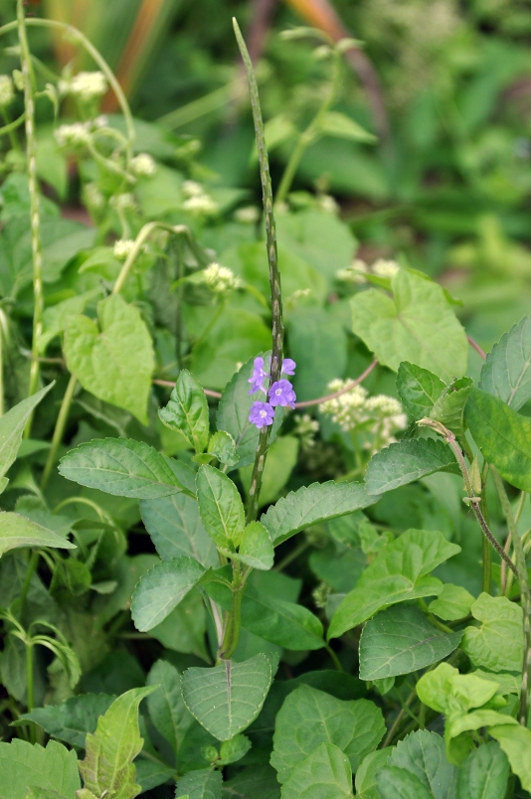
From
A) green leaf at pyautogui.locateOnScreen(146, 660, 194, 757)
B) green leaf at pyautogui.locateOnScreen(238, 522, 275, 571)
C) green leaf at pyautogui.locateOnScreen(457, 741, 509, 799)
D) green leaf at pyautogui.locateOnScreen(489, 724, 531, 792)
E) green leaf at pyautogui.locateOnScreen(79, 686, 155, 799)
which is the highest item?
green leaf at pyautogui.locateOnScreen(238, 522, 275, 571)

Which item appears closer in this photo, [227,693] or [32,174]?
[227,693]

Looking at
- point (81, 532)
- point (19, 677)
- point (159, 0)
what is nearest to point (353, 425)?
point (81, 532)

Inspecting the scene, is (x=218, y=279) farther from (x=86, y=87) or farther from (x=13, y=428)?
(x=86, y=87)

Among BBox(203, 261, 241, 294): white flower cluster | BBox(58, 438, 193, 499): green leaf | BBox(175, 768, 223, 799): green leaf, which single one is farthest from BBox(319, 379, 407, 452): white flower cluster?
BBox(175, 768, 223, 799): green leaf

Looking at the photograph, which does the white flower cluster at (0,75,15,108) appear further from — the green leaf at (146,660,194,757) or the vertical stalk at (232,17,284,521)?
the green leaf at (146,660,194,757)

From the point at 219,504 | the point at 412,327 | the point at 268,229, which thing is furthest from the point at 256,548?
the point at 412,327

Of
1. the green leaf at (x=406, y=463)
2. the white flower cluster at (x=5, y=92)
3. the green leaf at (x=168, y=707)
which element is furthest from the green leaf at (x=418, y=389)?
the white flower cluster at (x=5, y=92)

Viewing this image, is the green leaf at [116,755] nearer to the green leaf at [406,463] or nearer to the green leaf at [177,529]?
the green leaf at [177,529]
